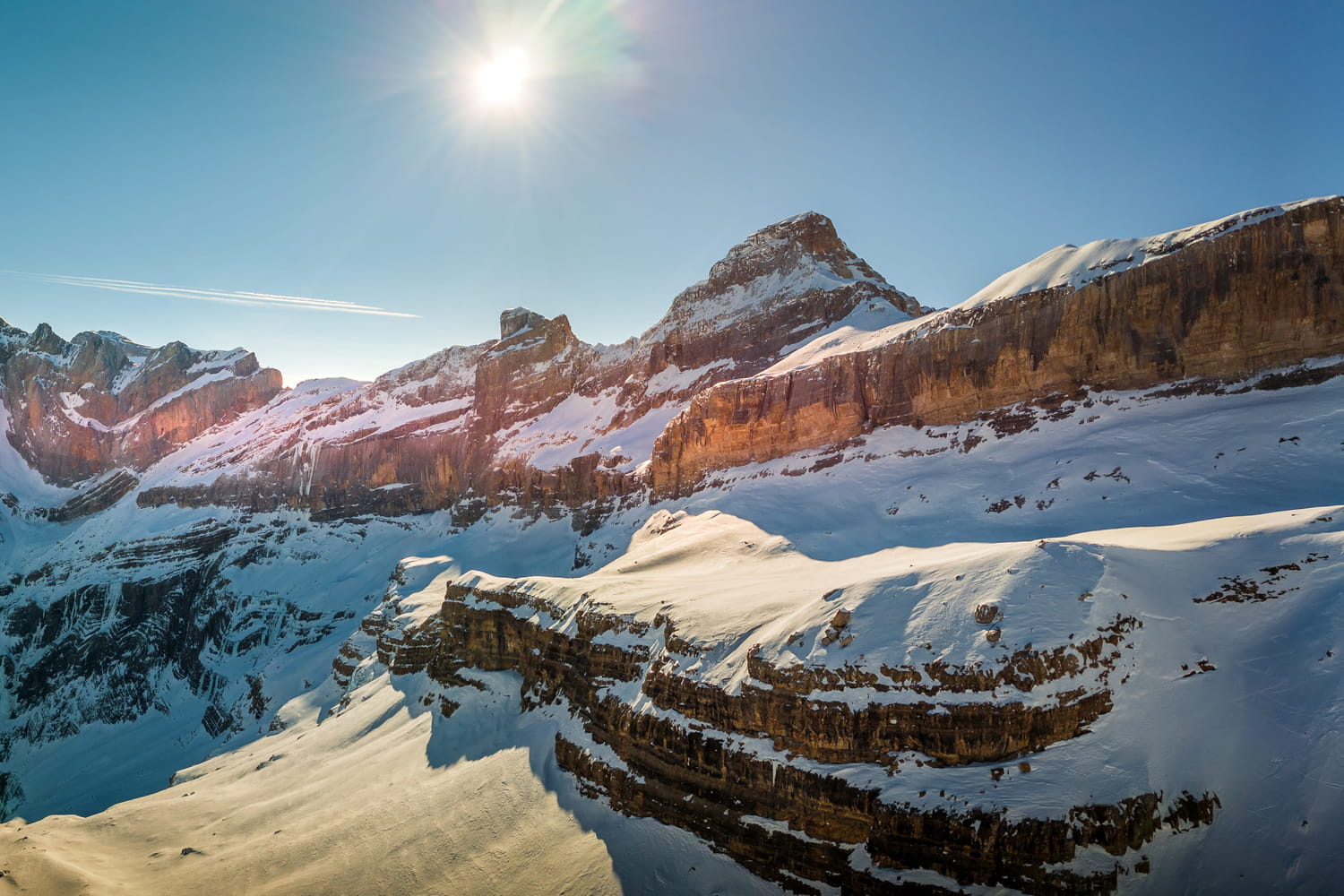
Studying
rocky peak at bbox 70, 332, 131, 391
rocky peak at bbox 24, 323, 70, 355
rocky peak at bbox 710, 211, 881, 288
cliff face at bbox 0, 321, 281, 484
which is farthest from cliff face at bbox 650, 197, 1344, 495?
rocky peak at bbox 24, 323, 70, 355

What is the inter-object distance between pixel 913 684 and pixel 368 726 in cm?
3888

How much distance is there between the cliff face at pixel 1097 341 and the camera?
30109 millimetres

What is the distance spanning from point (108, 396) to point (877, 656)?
20652cm

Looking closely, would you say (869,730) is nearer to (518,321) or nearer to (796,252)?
(796,252)

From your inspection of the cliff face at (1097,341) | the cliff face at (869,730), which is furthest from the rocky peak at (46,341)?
the cliff face at (869,730)

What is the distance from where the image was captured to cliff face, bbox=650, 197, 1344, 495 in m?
30.1

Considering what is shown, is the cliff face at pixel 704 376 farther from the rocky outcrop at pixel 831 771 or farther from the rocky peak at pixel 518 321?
the rocky outcrop at pixel 831 771

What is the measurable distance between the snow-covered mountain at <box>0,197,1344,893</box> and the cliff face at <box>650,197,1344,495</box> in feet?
0.60

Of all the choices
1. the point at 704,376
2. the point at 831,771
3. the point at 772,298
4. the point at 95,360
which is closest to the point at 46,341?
the point at 95,360

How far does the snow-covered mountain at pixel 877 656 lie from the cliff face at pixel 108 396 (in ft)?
315

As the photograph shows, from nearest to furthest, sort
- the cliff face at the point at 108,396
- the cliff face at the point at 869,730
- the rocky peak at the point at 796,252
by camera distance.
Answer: the cliff face at the point at 869,730 < the rocky peak at the point at 796,252 < the cliff face at the point at 108,396

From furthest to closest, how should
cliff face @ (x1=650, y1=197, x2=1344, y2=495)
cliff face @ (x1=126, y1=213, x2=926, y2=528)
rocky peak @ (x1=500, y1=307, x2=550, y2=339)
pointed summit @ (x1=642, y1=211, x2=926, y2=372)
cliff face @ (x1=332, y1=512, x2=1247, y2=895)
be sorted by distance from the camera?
rocky peak @ (x1=500, y1=307, x2=550, y2=339) → cliff face @ (x1=126, y1=213, x2=926, y2=528) → pointed summit @ (x1=642, y1=211, x2=926, y2=372) → cliff face @ (x1=650, y1=197, x2=1344, y2=495) → cliff face @ (x1=332, y1=512, x2=1247, y2=895)

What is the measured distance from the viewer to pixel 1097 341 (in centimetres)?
3631

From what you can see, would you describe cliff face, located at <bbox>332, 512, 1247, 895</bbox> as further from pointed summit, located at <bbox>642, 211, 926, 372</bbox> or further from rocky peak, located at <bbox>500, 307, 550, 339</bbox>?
rocky peak, located at <bbox>500, 307, 550, 339</bbox>
